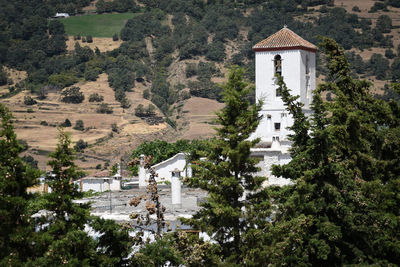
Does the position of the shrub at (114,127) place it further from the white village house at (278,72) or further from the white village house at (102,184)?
the white village house at (102,184)

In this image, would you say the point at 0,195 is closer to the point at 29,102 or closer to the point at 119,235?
the point at 119,235

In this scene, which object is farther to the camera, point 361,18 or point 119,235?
point 361,18

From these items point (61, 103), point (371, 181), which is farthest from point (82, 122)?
point (371, 181)

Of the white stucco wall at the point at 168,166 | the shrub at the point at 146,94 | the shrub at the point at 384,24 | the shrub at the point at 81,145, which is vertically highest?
the shrub at the point at 384,24

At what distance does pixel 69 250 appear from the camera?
52.1 feet

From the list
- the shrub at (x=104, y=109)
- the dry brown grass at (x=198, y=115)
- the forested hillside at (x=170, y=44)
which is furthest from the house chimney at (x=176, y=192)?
the shrub at (x=104, y=109)

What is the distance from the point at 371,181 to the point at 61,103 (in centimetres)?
10613

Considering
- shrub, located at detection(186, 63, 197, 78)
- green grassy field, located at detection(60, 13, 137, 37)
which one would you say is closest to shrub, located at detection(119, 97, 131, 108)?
shrub, located at detection(186, 63, 197, 78)

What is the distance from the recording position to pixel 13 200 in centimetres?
1605

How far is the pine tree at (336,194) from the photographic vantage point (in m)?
19.3

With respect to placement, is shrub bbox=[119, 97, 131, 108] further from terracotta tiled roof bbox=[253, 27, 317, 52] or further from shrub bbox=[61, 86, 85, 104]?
terracotta tiled roof bbox=[253, 27, 317, 52]

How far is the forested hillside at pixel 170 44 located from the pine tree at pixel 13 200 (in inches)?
4045

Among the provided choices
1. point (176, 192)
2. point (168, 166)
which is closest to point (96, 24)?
point (168, 166)

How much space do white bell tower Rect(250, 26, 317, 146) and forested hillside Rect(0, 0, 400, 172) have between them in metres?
74.1
